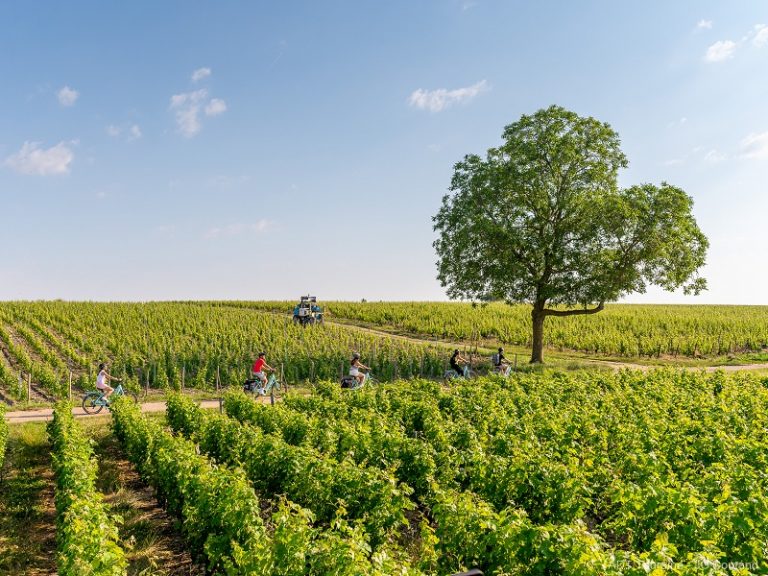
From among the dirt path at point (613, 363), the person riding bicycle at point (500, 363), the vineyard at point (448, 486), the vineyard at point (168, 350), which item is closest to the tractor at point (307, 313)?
the vineyard at point (168, 350)

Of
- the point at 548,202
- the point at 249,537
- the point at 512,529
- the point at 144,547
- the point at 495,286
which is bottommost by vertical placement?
the point at 144,547

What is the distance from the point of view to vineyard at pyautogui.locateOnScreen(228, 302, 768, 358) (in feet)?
130

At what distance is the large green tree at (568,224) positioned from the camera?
103 ft

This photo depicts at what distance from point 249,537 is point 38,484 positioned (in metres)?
8.75

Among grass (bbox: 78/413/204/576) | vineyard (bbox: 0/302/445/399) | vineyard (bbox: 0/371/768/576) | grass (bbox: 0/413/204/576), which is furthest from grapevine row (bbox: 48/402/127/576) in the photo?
vineyard (bbox: 0/302/445/399)

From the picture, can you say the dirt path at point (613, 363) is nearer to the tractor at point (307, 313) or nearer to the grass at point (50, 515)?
the tractor at point (307, 313)

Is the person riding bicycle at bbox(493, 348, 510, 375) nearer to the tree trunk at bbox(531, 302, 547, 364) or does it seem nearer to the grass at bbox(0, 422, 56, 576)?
the tree trunk at bbox(531, 302, 547, 364)

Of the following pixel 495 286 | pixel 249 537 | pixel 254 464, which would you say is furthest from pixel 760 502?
pixel 495 286

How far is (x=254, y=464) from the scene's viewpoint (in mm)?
10742

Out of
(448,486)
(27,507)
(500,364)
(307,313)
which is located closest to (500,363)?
(500,364)

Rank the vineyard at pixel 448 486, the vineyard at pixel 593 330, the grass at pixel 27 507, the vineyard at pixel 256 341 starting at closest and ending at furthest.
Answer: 1. the vineyard at pixel 448 486
2. the grass at pixel 27 507
3. the vineyard at pixel 256 341
4. the vineyard at pixel 593 330

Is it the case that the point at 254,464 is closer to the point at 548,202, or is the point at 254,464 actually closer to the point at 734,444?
the point at 734,444

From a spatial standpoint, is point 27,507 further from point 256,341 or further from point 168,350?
point 256,341

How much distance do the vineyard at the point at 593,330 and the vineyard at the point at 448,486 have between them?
72.6ft
